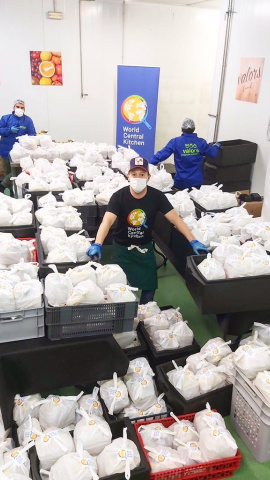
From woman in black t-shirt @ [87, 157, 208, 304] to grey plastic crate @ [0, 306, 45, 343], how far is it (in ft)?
2.82

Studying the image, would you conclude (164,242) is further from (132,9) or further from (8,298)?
(132,9)

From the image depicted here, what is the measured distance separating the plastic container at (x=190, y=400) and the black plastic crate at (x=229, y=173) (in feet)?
11.9

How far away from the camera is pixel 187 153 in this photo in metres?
4.94

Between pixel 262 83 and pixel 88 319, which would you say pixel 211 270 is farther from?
pixel 262 83

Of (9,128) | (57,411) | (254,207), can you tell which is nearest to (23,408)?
Answer: (57,411)

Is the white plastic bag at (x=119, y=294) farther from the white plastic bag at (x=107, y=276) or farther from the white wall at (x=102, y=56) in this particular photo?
the white wall at (x=102, y=56)

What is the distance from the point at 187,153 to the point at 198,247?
→ 2.21 m

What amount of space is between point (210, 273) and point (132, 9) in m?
7.27

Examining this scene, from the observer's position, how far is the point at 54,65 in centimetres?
803

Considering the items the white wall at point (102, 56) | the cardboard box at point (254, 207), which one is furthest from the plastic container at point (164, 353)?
the white wall at point (102, 56)

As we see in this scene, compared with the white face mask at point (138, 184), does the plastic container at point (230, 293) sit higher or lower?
lower

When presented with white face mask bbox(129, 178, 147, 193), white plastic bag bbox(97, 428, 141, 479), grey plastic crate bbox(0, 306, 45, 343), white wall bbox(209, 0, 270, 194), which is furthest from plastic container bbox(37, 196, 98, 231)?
white wall bbox(209, 0, 270, 194)

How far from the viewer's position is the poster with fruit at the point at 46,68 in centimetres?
788

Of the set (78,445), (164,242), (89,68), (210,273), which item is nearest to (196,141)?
(164,242)
